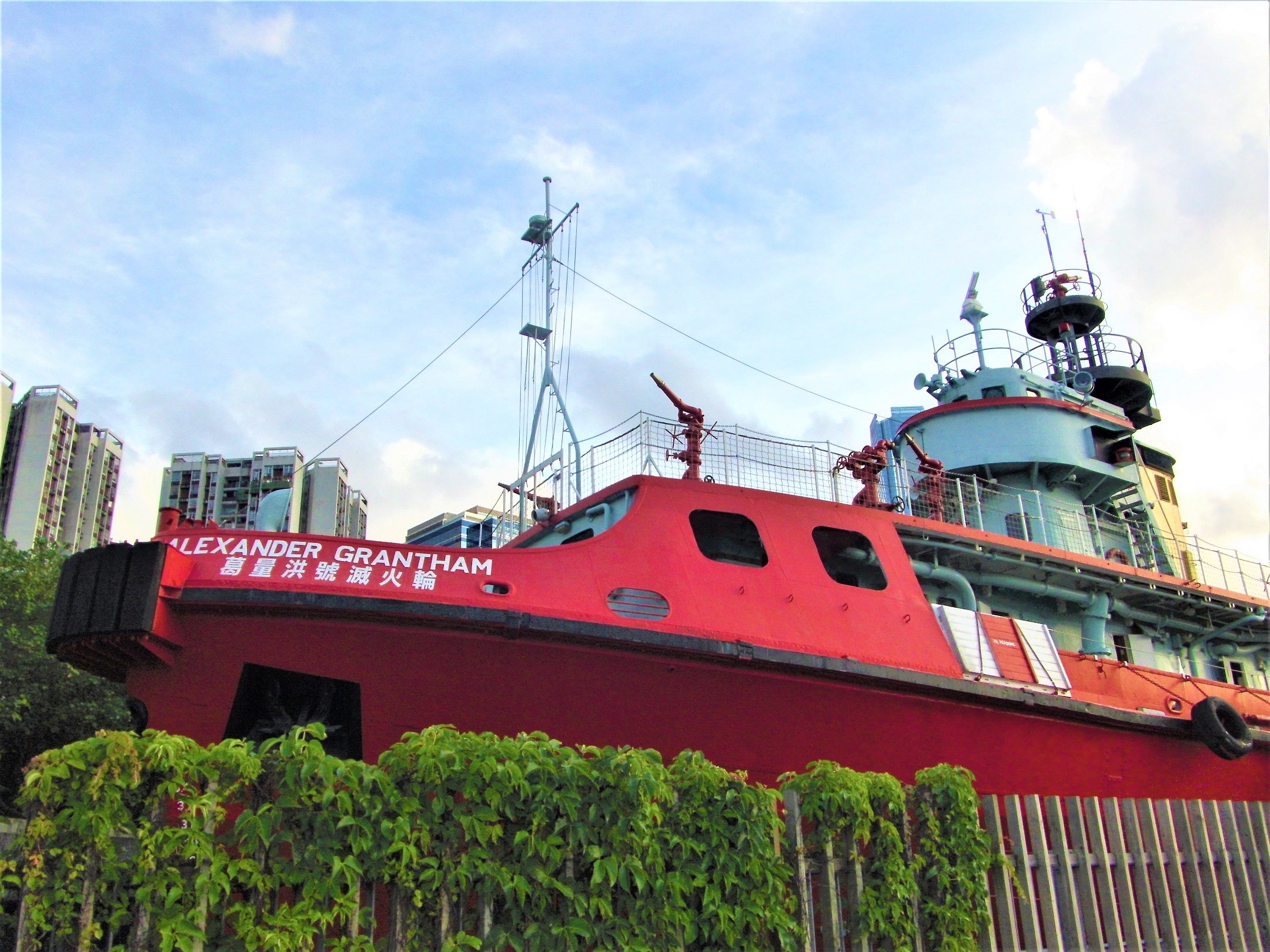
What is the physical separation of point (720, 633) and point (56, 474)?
46.0m

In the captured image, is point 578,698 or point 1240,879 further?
point 578,698

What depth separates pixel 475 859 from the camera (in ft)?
14.4

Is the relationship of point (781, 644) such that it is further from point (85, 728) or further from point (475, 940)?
point (85, 728)

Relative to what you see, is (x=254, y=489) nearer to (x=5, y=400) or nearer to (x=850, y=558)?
(x=5, y=400)

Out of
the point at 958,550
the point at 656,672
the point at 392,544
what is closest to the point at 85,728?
the point at 392,544

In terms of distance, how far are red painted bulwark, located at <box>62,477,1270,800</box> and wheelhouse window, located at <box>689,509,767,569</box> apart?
608 millimetres

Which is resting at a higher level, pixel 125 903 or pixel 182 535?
pixel 182 535

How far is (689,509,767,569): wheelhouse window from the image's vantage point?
10828mm

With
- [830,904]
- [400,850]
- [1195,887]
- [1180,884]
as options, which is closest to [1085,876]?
[1180,884]

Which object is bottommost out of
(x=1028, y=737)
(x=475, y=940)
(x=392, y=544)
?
(x=475, y=940)

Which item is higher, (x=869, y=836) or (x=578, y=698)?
(x=578, y=698)

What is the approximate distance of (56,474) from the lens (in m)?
46.0

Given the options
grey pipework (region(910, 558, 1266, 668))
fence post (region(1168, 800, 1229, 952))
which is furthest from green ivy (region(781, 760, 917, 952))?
grey pipework (region(910, 558, 1266, 668))

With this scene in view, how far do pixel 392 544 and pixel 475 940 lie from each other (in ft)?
15.7
